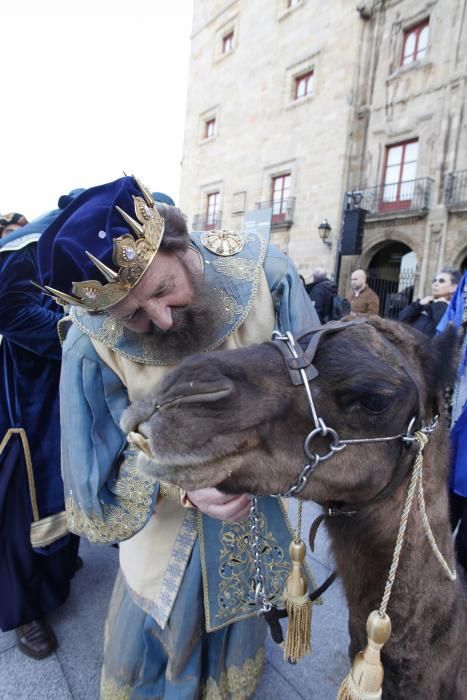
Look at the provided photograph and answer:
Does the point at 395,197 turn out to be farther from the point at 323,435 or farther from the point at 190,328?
the point at 323,435

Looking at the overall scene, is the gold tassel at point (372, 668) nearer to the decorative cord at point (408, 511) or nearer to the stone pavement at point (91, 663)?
the decorative cord at point (408, 511)

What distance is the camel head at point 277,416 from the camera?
2.83 feet

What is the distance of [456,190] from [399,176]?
2.26 m

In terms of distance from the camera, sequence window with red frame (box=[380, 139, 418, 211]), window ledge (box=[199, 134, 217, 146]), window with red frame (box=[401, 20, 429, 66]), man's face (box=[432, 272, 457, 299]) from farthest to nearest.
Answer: window ledge (box=[199, 134, 217, 146])
window with red frame (box=[380, 139, 418, 211])
window with red frame (box=[401, 20, 429, 66])
man's face (box=[432, 272, 457, 299])

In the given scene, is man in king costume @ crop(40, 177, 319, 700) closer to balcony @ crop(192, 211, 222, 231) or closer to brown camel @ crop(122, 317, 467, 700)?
brown camel @ crop(122, 317, 467, 700)

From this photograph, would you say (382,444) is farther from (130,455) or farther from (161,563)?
(161,563)

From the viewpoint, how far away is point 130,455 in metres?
1.48

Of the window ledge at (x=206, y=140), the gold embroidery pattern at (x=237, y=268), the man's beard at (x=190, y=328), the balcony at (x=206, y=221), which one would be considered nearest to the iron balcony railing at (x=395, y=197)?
the balcony at (x=206, y=221)

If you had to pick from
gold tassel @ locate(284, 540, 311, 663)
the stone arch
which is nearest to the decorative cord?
gold tassel @ locate(284, 540, 311, 663)

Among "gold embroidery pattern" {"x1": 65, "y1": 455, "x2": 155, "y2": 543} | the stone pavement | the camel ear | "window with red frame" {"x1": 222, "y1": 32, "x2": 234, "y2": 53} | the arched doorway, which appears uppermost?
"window with red frame" {"x1": 222, "y1": 32, "x2": 234, "y2": 53}

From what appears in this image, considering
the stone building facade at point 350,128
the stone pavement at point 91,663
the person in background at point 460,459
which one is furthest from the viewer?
the stone building facade at point 350,128

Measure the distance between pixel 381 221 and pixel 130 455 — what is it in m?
15.6

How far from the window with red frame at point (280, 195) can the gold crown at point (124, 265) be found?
58.8 feet

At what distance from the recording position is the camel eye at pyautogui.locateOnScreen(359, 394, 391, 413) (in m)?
1.02
